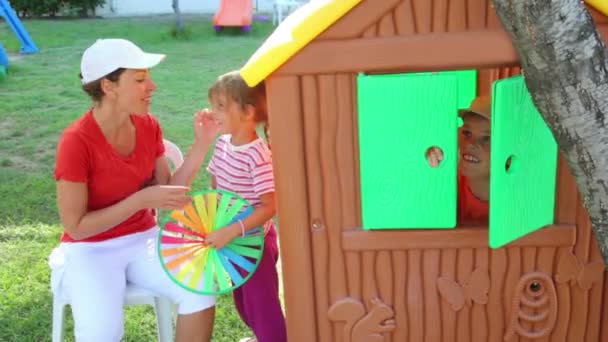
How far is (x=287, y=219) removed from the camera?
203 cm

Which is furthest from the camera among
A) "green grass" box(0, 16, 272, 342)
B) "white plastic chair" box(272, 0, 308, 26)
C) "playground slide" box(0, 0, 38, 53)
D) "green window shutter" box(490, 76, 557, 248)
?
"white plastic chair" box(272, 0, 308, 26)

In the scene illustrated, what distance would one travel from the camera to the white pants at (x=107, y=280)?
2340mm

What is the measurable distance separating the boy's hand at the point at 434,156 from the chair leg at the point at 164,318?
108 cm

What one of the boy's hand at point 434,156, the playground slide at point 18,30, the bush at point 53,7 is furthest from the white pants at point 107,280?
the bush at point 53,7

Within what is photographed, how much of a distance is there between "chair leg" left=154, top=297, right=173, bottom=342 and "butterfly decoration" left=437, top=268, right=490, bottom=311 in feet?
3.20

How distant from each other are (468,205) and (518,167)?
20.3 inches

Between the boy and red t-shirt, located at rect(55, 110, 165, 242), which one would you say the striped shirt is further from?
the boy

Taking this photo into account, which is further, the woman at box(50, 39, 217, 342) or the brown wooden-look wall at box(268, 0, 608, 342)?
the woman at box(50, 39, 217, 342)

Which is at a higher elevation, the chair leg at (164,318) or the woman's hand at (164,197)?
the woman's hand at (164,197)

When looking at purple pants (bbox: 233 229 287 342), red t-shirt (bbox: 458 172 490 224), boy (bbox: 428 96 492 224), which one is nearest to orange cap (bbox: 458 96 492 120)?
boy (bbox: 428 96 492 224)

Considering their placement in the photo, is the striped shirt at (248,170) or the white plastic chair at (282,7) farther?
the white plastic chair at (282,7)

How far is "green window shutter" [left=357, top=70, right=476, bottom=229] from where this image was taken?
1.87m

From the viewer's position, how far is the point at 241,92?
238 centimetres

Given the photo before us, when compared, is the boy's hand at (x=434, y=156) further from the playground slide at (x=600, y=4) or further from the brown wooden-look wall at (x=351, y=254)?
the playground slide at (x=600, y=4)
